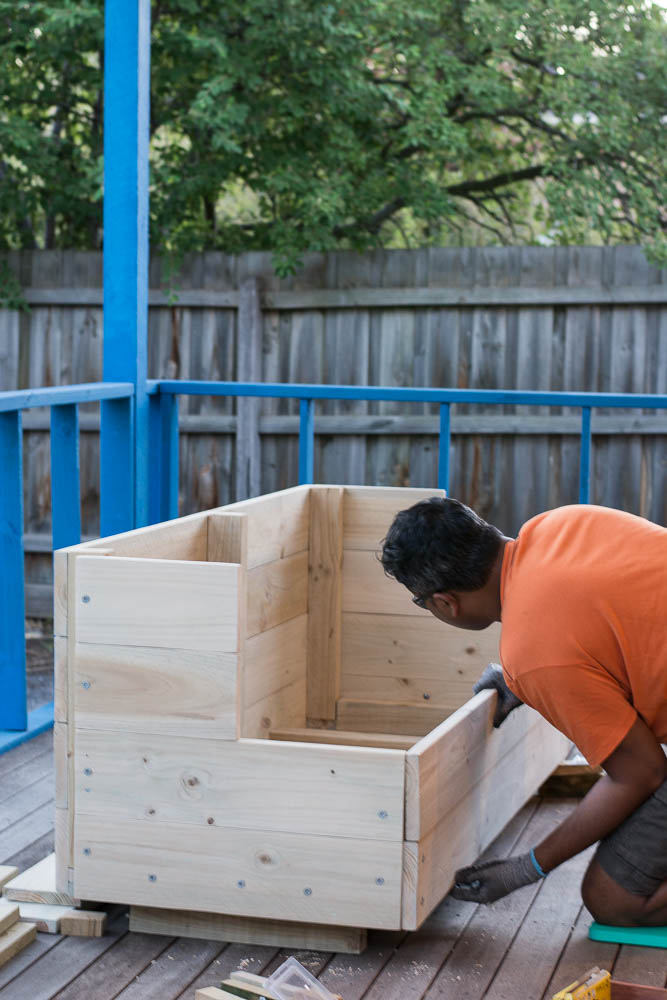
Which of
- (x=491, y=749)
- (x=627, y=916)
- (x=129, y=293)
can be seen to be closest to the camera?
(x=627, y=916)

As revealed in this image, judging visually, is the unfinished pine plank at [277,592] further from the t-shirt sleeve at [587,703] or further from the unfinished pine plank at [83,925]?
the t-shirt sleeve at [587,703]

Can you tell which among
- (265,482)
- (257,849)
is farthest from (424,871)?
(265,482)

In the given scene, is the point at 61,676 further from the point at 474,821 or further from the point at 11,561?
the point at 11,561

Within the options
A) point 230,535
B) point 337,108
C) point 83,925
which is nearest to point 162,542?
point 230,535

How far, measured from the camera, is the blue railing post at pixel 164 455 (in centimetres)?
390

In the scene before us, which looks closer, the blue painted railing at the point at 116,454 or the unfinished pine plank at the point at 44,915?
the unfinished pine plank at the point at 44,915

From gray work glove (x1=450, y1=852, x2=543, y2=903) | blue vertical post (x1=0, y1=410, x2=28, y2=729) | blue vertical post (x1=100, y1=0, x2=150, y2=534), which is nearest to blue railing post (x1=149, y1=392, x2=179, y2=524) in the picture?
blue vertical post (x1=100, y1=0, x2=150, y2=534)

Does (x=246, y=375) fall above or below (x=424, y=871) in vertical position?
above

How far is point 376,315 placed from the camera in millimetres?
6320

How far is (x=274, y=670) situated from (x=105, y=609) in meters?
0.83

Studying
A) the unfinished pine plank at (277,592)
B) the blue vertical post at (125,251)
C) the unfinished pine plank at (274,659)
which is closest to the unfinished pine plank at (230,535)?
the unfinished pine plank at (277,592)

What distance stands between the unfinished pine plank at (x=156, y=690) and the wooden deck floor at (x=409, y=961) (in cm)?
41

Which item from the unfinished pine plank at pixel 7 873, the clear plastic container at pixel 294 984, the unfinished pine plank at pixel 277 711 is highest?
the unfinished pine plank at pixel 277 711

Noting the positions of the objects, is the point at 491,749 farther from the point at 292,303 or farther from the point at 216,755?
the point at 292,303
